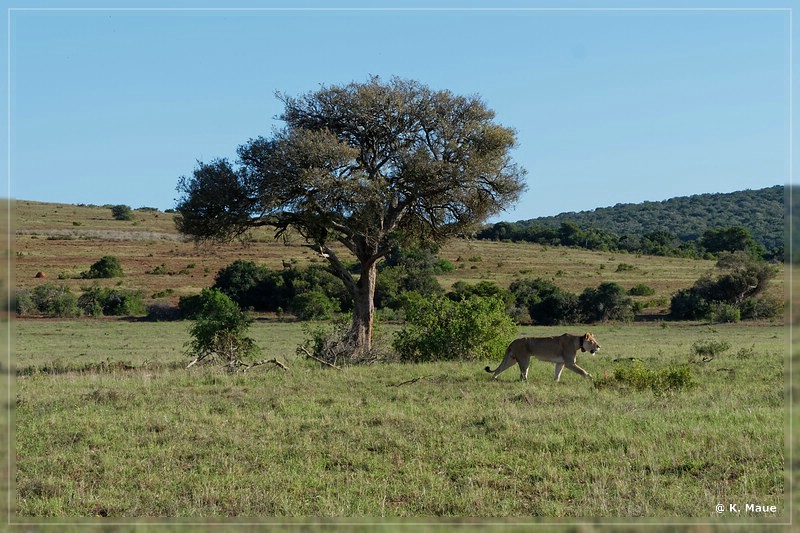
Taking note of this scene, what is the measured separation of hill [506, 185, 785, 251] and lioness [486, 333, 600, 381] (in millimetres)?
82482

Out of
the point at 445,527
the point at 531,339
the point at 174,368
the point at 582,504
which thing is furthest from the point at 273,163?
the point at 445,527

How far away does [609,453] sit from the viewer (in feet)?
30.1

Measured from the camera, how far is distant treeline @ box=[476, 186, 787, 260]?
8625 cm

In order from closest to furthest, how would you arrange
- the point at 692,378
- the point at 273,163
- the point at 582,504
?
the point at 582,504 < the point at 692,378 < the point at 273,163

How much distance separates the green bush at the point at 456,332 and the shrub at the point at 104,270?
48.8 metres

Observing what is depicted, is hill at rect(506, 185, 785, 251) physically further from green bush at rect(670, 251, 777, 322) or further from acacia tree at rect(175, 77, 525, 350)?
acacia tree at rect(175, 77, 525, 350)

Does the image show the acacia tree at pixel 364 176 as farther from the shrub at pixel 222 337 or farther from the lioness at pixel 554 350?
the lioness at pixel 554 350

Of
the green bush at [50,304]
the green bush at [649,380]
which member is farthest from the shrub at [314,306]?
the green bush at [649,380]

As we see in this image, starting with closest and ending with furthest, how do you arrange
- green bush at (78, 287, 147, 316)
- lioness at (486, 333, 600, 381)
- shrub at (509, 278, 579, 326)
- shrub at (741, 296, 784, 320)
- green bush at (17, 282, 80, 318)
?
lioness at (486, 333, 600, 381), shrub at (741, 296, 784, 320), green bush at (17, 282, 80, 318), shrub at (509, 278, 579, 326), green bush at (78, 287, 147, 316)

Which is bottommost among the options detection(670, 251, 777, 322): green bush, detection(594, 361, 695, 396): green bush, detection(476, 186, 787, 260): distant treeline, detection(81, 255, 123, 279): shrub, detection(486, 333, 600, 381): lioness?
detection(594, 361, 695, 396): green bush

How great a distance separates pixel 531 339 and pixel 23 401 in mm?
8897

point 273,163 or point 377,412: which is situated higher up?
point 273,163

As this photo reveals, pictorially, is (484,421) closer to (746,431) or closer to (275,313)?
(746,431)

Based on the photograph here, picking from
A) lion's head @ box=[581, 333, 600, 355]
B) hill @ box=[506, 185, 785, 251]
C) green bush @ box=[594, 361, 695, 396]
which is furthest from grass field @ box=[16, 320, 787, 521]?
hill @ box=[506, 185, 785, 251]
